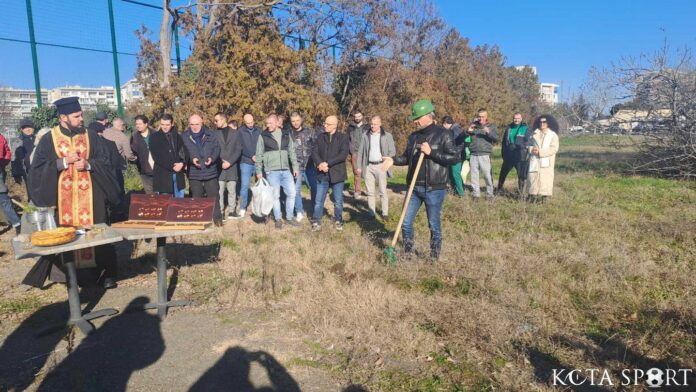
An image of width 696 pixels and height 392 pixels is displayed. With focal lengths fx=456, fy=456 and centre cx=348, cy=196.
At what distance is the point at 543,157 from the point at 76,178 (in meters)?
7.29

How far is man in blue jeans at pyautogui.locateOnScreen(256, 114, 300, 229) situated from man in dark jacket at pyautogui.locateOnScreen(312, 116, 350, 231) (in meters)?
0.44

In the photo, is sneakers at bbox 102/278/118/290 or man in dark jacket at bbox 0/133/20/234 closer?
sneakers at bbox 102/278/118/290

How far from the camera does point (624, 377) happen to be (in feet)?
10.4

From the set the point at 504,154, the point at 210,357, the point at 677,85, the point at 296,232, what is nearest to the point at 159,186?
the point at 296,232

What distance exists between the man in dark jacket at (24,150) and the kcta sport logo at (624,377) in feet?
31.3

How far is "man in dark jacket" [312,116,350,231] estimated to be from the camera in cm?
739

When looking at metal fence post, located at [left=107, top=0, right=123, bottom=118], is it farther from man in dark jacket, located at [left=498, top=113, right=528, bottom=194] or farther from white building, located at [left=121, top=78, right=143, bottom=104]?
man in dark jacket, located at [left=498, top=113, right=528, bottom=194]

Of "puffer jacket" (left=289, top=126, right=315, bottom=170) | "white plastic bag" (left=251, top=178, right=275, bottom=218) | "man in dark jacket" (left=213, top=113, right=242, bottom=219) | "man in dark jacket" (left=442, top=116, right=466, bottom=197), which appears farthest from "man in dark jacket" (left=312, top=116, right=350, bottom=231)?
"man in dark jacket" (left=442, top=116, right=466, bottom=197)

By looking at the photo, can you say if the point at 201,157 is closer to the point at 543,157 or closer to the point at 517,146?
the point at 543,157

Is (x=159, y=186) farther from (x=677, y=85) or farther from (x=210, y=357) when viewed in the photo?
(x=677, y=85)

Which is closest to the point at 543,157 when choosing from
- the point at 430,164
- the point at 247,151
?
the point at 430,164

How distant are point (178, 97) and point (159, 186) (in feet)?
17.2

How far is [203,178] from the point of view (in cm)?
720

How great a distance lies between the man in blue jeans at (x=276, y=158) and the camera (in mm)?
→ 7410
